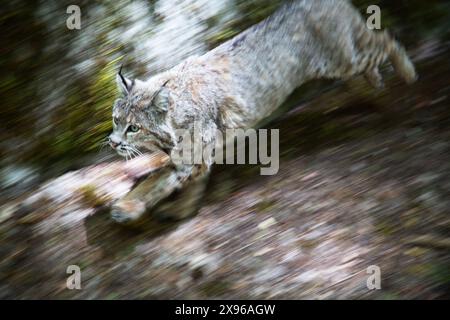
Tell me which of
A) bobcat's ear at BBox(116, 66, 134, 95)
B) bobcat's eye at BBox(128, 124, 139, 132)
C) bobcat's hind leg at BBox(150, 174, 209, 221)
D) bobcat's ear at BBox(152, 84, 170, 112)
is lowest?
bobcat's hind leg at BBox(150, 174, 209, 221)

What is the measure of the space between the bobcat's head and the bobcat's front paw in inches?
11.2

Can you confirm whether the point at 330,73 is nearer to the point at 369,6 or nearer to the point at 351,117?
the point at 351,117

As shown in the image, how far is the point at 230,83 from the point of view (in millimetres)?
3582

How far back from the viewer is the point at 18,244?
3670 mm

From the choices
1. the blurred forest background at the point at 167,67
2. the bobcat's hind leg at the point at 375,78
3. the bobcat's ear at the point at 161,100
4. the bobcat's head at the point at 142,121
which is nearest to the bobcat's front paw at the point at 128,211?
the blurred forest background at the point at 167,67

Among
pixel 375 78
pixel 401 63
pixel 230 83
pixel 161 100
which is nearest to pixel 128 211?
pixel 161 100

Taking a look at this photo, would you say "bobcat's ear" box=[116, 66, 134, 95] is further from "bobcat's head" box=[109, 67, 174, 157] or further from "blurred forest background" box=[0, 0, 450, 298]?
"blurred forest background" box=[0, 0, 450, 298]

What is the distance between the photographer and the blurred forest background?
11.5 ft

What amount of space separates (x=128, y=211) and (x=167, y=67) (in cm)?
100

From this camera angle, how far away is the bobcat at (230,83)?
3471 millimetres

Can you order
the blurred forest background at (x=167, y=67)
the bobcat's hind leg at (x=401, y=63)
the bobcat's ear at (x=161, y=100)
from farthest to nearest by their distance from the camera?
1. the bobcat's hind leg at (x=401, y=63)
2. the blurred forest background at (x=167, y=67)
3. the bobcat's ear at (x=161, y=100)

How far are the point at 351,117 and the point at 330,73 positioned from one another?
310mm

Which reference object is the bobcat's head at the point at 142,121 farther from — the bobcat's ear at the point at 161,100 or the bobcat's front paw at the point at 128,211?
the bobcat's front paw at the point at 128,211

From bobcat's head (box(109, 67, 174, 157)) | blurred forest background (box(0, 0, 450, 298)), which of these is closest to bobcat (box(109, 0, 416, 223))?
bobcat's head (box(109, 67, 174, 157))
